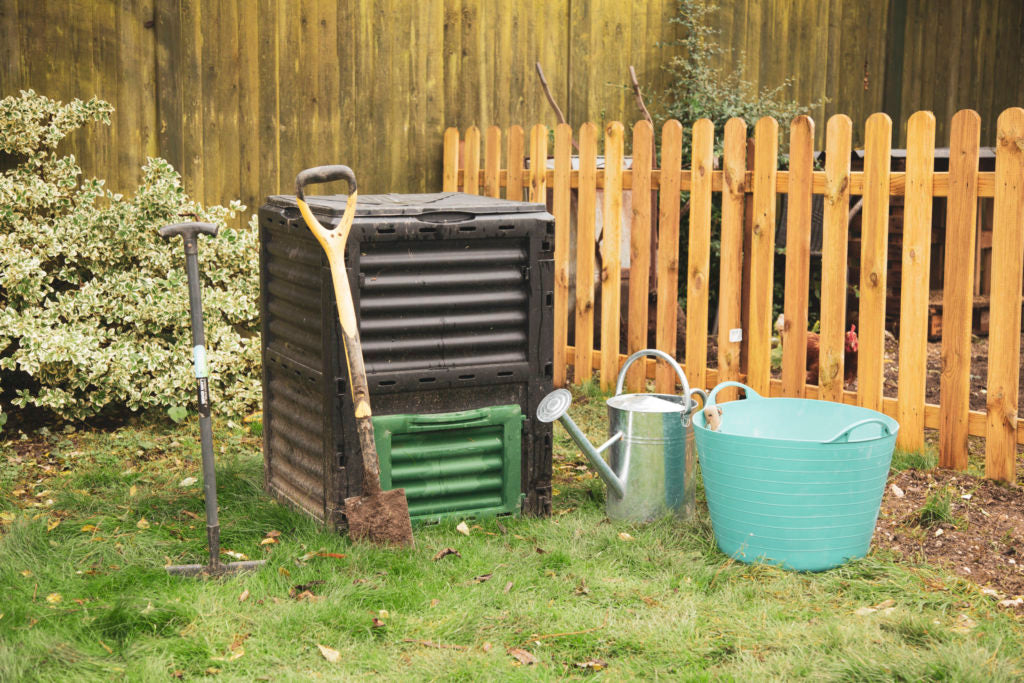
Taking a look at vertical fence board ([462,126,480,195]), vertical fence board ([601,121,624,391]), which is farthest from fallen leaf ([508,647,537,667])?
vertical fence board ([462,126,480,195])

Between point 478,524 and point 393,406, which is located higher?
point 393,406

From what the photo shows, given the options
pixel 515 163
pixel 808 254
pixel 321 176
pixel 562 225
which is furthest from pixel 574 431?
pixel 515 163

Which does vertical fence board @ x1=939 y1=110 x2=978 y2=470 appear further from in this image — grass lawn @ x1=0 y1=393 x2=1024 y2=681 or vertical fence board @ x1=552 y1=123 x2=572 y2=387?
vertical fence board @ x1=552 y1=123 x2=572 y2=387

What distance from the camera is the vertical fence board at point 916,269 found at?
475 cm

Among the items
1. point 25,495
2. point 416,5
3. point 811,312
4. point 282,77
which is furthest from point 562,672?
point 811,312

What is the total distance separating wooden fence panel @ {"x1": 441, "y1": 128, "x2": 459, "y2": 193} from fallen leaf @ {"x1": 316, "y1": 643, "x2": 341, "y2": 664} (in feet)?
14.4

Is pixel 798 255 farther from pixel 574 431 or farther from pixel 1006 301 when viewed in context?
pixel 574 431

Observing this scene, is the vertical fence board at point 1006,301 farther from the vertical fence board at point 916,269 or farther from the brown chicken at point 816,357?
the brown chicken at point 816,357

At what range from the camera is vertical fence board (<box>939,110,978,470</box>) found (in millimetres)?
4602

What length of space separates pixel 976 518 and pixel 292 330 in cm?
270

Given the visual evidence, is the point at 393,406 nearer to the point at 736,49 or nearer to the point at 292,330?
the point at 292,330

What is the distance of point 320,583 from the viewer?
3.37 meters

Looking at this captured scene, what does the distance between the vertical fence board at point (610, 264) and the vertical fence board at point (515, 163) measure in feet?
2.08

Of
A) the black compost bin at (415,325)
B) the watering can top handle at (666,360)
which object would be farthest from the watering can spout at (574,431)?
the watering can top handle at (666,360)
